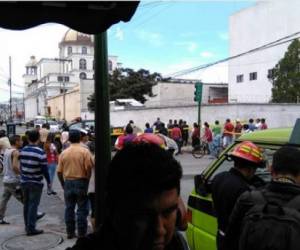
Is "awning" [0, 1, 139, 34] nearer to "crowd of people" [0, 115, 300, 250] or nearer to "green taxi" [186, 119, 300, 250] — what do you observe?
"crowd of people" [0, 115, 300, 250]

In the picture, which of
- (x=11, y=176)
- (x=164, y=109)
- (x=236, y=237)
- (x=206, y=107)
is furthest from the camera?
(x=164, y=109)

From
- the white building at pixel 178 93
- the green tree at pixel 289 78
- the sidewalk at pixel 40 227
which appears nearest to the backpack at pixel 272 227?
the sidewalk at pixel 40 227

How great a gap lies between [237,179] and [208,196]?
0.79m

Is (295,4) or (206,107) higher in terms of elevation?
(295,4)

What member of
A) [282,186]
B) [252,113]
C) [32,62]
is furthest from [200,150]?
[32,62]

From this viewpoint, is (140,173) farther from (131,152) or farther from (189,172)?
(189,172)

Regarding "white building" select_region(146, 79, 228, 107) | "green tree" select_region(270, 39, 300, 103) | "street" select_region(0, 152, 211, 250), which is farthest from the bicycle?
"white building" select_region(146, 79, 228, 107)

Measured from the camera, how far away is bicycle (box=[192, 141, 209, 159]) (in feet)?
73.1

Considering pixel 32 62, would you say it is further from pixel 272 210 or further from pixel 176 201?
pixel 176 201

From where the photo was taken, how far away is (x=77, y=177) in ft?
23.4

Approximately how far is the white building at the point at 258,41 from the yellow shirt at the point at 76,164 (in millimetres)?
45773

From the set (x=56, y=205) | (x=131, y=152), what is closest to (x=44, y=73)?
(x=56, y=205)

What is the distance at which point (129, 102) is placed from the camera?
49.7m

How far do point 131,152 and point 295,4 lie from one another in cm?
5397
